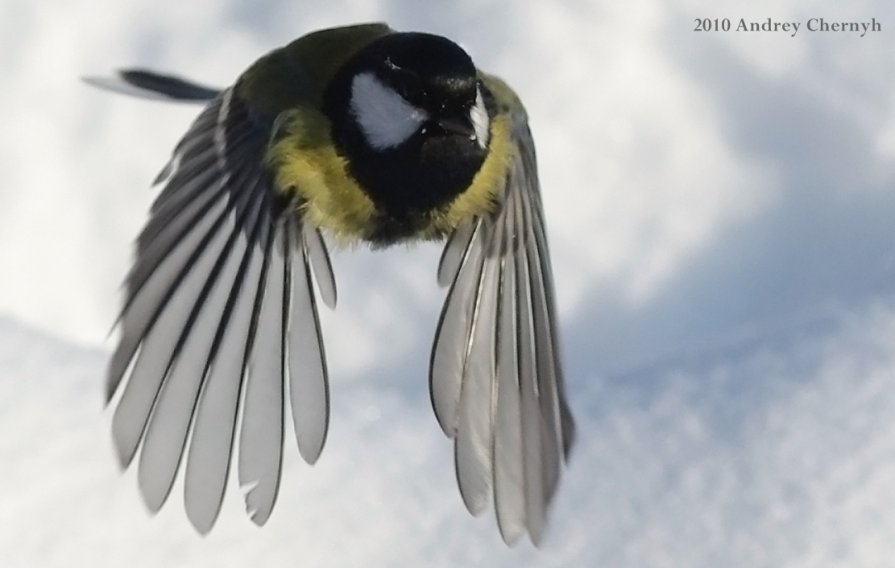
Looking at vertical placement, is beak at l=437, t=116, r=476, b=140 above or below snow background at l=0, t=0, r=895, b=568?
above

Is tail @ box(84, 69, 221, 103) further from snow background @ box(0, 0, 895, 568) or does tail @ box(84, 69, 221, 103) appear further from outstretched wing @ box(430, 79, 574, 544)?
outstretched wing @ box(430, 79, 574, 544)

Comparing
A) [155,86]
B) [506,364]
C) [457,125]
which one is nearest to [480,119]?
[457,125]

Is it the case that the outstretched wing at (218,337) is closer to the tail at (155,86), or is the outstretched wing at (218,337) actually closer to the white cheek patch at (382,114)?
the white cheek patch at (382,114)

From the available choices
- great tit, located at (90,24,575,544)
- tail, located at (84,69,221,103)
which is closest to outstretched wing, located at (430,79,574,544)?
great tit, located at (90,24,575,544)

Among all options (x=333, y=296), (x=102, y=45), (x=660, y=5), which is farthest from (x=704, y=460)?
(x=102, y=45)

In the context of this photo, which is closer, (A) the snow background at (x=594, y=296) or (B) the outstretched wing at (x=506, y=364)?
(B) the outstretched wing at (x=506, y=364)

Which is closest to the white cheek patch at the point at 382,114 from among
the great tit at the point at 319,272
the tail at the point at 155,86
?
the great tit at the point at 319,272
